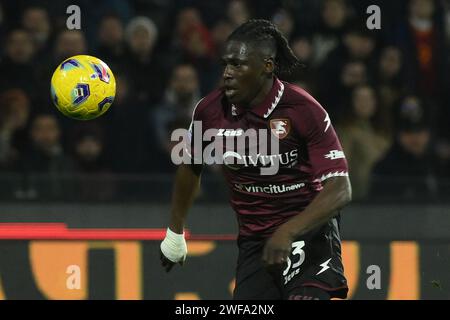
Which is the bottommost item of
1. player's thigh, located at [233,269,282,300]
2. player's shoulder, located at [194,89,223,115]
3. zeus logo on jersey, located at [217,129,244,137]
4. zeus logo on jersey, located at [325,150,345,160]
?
player's thigh, located at [233,269,282,300]

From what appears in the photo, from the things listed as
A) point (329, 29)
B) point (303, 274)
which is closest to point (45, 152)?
point (329, 29)

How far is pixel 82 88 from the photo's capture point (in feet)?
20.2

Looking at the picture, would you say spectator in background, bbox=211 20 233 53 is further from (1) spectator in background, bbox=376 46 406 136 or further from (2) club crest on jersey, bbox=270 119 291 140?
(2) club crest on jersey, bbox=270 119 291 140

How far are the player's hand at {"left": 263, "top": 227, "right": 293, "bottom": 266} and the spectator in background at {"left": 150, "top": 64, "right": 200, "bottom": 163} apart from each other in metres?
4.11

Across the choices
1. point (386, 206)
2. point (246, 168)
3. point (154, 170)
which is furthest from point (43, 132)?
point (246, 168)

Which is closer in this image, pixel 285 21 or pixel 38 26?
pixel 38 26

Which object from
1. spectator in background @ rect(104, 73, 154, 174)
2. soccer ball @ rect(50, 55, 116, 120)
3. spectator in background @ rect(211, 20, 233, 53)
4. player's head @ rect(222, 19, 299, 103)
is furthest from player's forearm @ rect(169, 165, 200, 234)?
spectator in background @ rect(211, 20, 233, 53)

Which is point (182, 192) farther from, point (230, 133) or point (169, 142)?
point (169, 142)

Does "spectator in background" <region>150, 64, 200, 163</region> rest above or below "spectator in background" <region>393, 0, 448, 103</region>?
below

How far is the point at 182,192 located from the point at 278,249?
103 centimetres

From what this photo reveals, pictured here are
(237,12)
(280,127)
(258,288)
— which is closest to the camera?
(280,127)

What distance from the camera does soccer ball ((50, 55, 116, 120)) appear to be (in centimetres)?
617

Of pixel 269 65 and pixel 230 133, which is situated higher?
pixel 269 65
